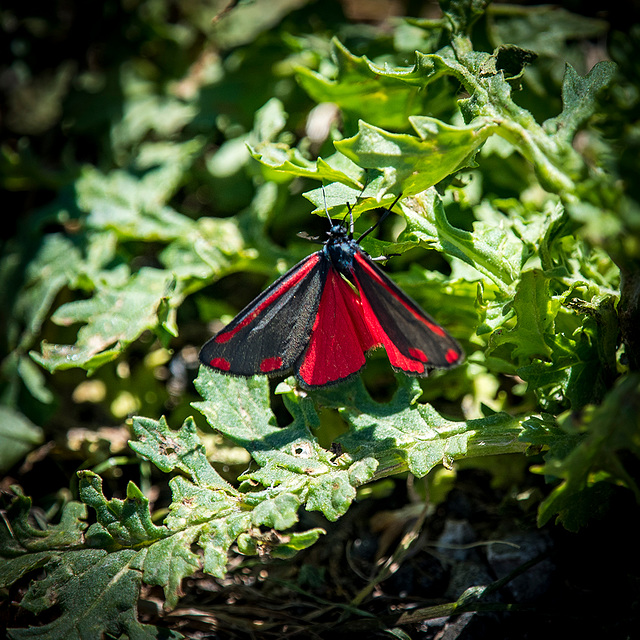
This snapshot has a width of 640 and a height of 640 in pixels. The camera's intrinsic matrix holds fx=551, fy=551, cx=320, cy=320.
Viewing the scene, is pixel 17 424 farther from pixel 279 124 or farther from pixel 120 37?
pixel 120 37

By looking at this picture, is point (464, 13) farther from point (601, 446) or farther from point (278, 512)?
point (278, 512)

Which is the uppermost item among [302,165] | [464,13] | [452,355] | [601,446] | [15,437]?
[464,13]

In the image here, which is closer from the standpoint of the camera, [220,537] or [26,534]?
[220,537]

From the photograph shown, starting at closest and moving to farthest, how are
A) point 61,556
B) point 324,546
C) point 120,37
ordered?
point 61,556
point 324,546
point 120,37

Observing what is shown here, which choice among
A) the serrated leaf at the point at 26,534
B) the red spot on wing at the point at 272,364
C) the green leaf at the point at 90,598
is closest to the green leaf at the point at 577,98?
the red spot on wing at the point at 272,364

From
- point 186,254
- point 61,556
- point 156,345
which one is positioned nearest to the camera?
point 61,556

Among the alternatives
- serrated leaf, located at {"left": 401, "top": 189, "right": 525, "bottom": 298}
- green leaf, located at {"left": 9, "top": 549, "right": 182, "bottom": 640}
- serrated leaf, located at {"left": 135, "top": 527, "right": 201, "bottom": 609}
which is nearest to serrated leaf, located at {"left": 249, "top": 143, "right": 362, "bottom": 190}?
serrated leaf, located at {"left": 401, "top": 189, "right": 525, "bottom": 298}

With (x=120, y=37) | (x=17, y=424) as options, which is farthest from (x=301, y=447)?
(x=120, y=37)

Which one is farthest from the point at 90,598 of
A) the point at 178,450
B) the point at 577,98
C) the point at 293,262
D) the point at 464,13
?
the point at 464,13
